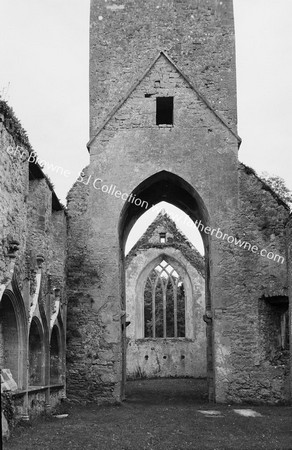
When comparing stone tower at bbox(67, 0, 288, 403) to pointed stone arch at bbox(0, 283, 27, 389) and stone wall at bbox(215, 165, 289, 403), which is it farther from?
pointed stone arch at bbox(0, 283, 27, 389)

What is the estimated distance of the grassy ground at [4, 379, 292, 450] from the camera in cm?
797

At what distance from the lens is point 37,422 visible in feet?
33.3

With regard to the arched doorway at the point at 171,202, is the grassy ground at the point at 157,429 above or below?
below

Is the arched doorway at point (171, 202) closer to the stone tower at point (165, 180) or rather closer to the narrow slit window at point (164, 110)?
the stone tower at point (165, 180)

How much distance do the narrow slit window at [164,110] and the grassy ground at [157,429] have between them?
819 centimetres

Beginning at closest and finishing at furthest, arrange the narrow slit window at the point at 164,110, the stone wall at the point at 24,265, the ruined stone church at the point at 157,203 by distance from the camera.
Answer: the stone wall at the point at 24,265
the ruined stone church at the point at 157,203
the narrow slit window at the point at 164,110

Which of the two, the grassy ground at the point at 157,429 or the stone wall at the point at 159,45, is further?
the stone wall at the point at 159,45

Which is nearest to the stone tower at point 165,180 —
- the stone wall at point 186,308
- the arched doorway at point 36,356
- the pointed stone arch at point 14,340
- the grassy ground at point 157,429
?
the grassy ground at point 157,429

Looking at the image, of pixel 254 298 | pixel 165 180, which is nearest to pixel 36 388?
pixel 254 298

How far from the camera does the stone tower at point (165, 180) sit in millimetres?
14516

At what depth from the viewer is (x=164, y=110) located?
16.9 meters

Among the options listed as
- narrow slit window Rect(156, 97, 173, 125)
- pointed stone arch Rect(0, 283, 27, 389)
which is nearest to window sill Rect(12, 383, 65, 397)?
pointed stone arch Rect(0, 283, 27, 389)

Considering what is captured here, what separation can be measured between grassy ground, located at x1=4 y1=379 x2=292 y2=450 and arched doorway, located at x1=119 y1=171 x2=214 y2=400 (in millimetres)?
2503

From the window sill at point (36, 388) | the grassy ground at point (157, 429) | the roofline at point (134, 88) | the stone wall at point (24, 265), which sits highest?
the roofline at point (134, 88)
